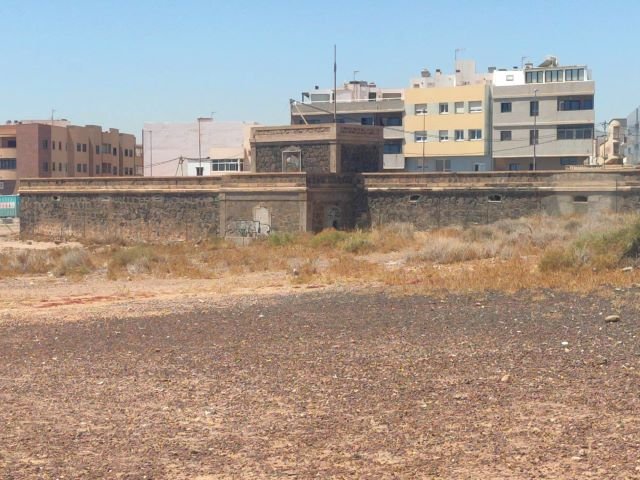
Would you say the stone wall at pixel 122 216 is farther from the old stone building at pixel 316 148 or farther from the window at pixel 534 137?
the window at pixel 534 137

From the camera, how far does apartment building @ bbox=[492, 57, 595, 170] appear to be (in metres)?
62.8

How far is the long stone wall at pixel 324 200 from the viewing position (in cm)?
3828

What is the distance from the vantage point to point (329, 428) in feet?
32.5

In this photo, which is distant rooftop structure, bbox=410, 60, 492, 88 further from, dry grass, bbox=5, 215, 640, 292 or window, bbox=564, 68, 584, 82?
dry grass, bbox=5, 215, 640, 292

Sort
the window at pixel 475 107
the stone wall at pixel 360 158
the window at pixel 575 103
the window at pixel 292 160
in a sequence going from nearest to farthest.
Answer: the stone wall at pixel 360 158
the window at pixel 292 160
the window at pixel 575 103
the window at pixel 475 107

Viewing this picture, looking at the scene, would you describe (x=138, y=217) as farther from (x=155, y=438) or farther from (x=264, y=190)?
(x=155, y=438)

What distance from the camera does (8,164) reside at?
8250 cm

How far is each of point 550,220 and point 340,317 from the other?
2113 centimetres

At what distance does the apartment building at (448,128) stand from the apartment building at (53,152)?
108 feet

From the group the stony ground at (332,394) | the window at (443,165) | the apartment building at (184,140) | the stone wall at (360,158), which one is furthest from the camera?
the apartment building at (184,140)

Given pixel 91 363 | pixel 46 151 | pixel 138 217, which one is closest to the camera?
pixel 91 363

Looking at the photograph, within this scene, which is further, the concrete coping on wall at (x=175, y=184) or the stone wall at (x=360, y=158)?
the stone wall at (x=360, y=158)

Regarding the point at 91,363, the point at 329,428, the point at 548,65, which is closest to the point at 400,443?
the point at 329,428

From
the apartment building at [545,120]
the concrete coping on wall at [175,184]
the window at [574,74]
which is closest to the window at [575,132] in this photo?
the apartment building at [545,120]
